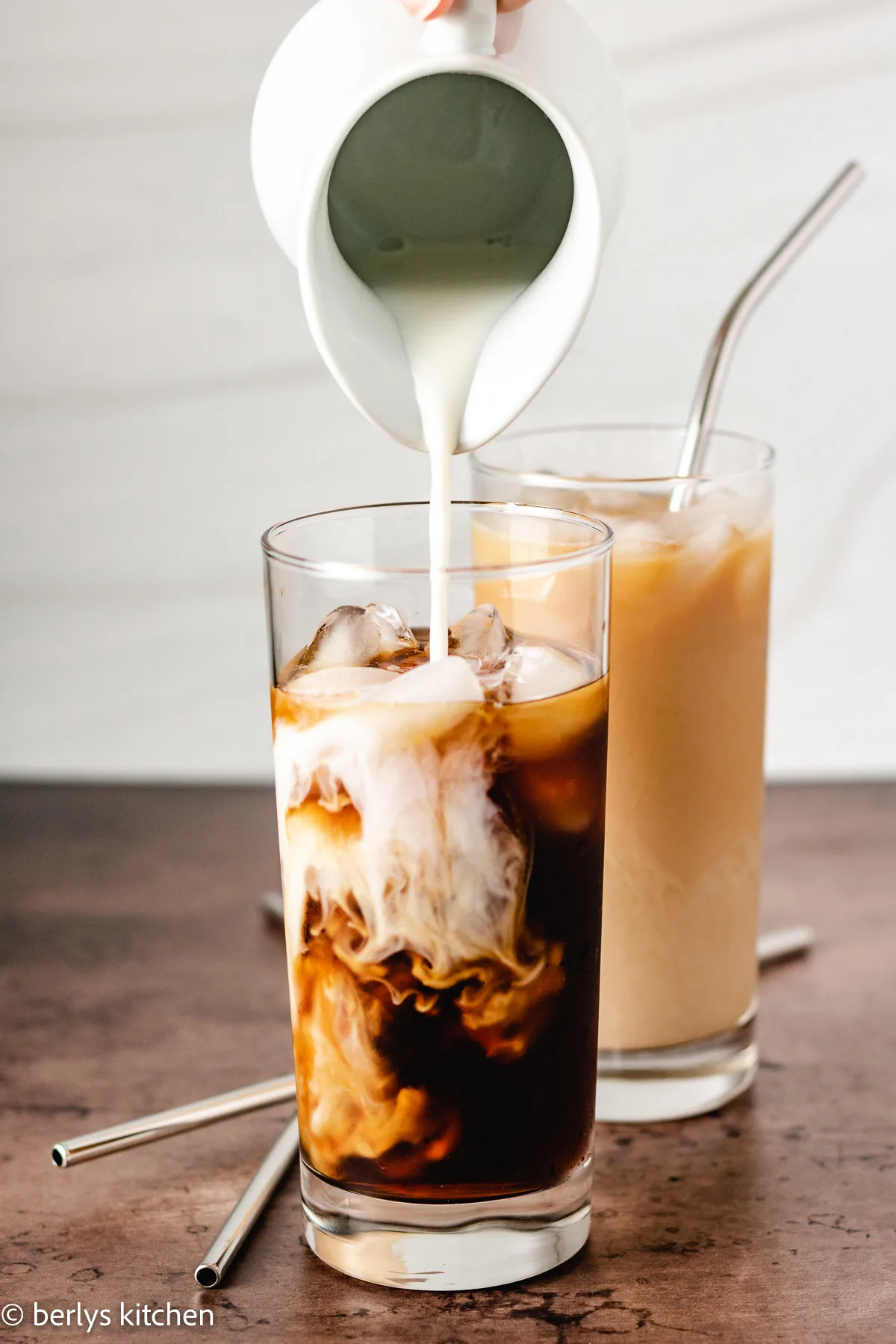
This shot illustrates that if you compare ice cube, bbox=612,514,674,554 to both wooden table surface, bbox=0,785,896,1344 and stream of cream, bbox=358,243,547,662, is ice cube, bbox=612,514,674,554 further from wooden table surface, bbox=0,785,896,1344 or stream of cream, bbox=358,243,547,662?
wooden table surface, bbox=0,785,896,1344

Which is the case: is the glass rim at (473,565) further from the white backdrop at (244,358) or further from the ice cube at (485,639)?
the white backdrop at (244,358)

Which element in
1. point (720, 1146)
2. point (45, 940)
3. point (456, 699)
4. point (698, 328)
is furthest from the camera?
point (698, 328)

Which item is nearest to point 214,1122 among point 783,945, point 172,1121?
point 172,1121

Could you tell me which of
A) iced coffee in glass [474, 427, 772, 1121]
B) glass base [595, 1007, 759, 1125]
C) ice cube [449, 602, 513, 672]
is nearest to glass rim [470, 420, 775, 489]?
iced coffee in glass [474, 427, 772, 1121]

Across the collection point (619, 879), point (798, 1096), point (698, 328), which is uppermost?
point (698, 328)

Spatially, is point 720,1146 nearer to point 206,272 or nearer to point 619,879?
point 619,879

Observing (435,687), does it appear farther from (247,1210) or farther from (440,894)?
(247,1210)

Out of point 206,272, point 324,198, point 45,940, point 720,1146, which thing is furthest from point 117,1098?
point 206,272
